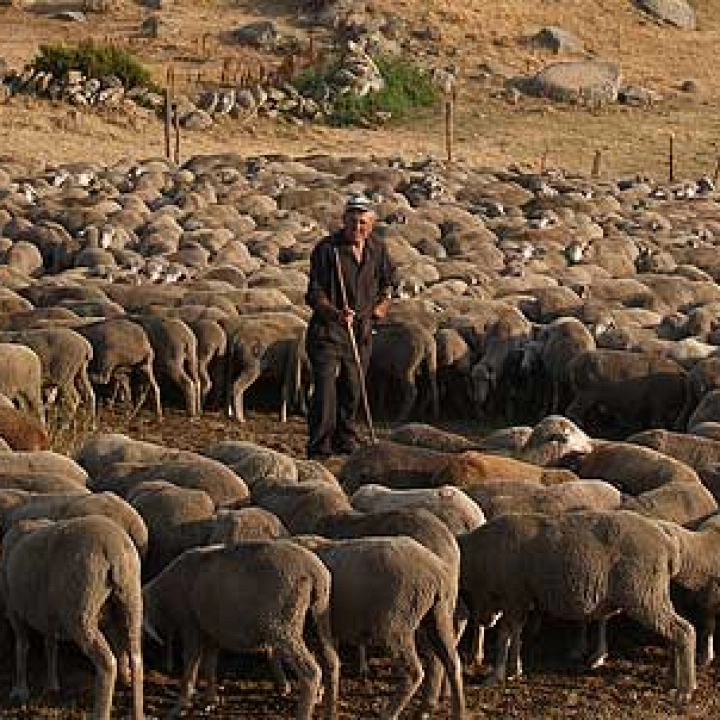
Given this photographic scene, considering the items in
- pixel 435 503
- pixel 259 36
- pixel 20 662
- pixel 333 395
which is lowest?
pixel 259 36

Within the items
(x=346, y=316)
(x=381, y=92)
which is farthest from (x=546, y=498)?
(x=381, y=92)

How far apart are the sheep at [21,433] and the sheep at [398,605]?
4.07 metres

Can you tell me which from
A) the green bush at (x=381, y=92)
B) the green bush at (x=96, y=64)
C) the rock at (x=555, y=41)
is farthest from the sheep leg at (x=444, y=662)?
the rock at (x=555, y=41)

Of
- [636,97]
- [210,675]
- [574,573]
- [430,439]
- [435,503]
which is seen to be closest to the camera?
[210,675]

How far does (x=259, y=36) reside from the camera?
1948 inches

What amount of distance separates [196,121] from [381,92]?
6142 mm

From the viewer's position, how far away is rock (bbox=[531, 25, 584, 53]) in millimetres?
51969

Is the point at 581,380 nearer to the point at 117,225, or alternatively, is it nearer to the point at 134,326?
the point at 134,326

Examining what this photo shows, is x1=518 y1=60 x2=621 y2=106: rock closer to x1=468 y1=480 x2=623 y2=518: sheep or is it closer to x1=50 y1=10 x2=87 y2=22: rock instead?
x1=50 y1=10 x2=87 y2=22: rock

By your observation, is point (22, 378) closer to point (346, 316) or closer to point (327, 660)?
point (346, 316)

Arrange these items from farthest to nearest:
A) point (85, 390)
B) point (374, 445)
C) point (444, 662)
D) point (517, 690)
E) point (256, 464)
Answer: point (85, 390), point (374, 445), point (256, 464), point (517, 690), point (444, 662)

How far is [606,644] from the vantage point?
990 centimetres

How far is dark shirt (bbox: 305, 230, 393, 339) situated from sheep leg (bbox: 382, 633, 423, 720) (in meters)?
5.36

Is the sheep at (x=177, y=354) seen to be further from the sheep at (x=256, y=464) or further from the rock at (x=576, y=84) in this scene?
the rock at (x=576, y=84)
